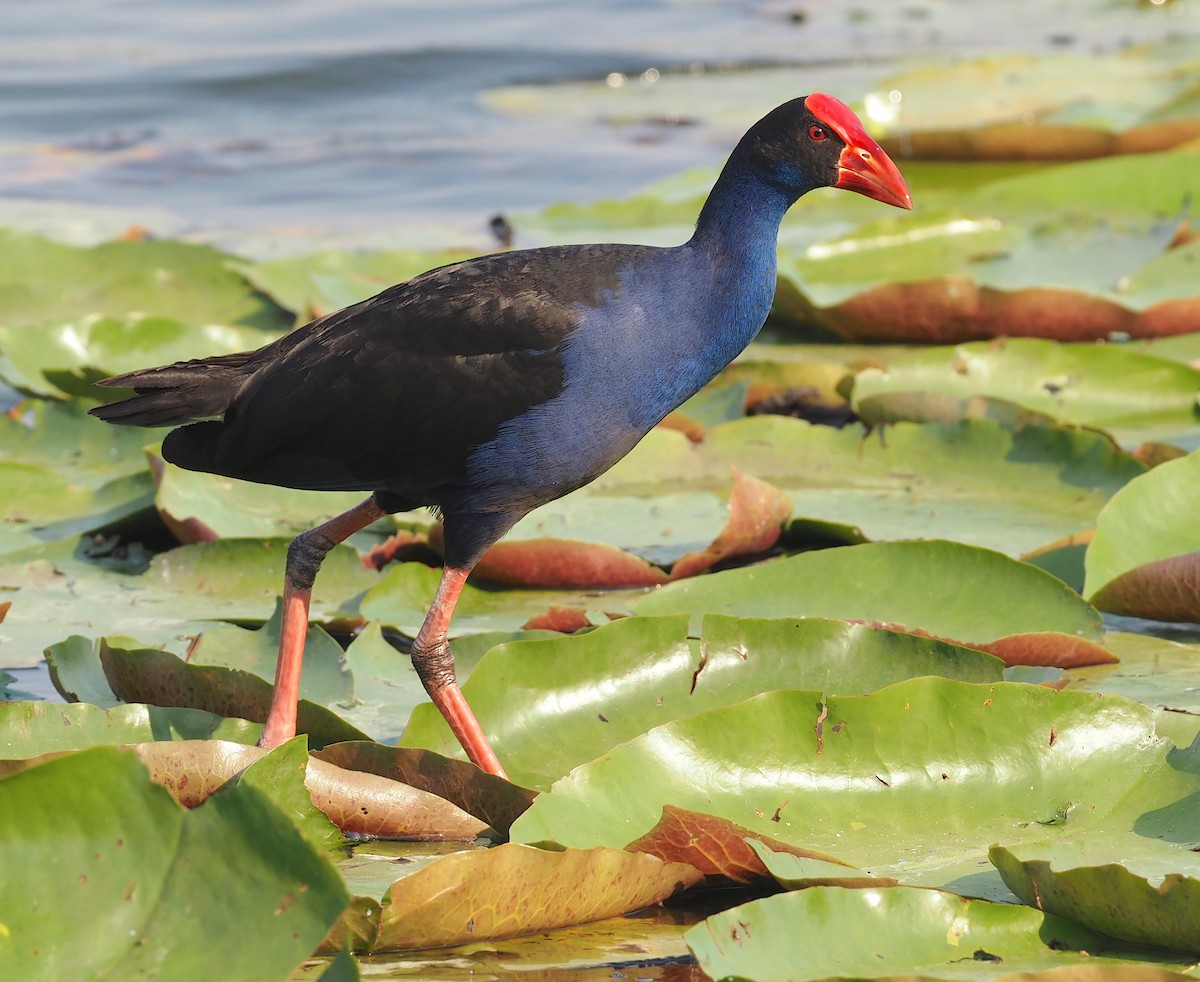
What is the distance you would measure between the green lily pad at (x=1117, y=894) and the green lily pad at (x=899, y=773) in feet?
0.48

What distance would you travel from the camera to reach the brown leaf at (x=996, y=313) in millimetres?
3922

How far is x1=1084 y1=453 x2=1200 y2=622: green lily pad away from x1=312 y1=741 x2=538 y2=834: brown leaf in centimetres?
105

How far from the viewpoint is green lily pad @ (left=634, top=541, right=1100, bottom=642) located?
257 cm

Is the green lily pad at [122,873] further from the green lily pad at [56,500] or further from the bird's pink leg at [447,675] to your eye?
the green lily pad at [56,500]

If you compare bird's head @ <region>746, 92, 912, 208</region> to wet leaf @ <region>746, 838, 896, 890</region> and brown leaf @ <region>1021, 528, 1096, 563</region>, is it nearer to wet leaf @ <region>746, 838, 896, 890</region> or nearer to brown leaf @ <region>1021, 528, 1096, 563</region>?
brown leaf @ <region>1021, 528, 1096, 563</region>

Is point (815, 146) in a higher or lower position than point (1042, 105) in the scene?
higher

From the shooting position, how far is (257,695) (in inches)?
90.8

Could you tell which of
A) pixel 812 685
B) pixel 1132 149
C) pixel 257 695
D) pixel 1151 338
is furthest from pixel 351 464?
pixel 1132 149

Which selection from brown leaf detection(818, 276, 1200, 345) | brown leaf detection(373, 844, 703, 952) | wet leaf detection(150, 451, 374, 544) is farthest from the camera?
brown leaf detection(818, 276, 1200, 345)

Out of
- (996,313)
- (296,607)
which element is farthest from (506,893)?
(996,313)

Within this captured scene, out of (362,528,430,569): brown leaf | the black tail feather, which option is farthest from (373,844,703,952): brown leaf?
(362,528,430,569): brown leaf

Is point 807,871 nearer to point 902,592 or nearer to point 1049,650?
point 1049,650

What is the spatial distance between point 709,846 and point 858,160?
1122mm

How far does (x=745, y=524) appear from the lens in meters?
2.79
